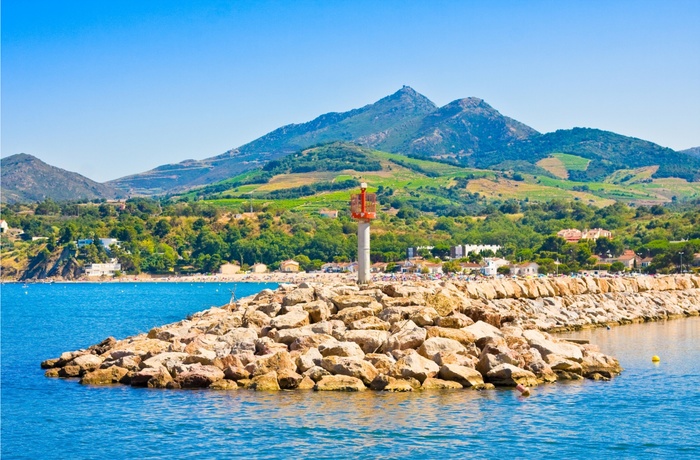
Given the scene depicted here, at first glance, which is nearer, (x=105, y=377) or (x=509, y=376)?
(x=509, y=376)

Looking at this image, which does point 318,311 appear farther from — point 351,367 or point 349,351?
point 351,367

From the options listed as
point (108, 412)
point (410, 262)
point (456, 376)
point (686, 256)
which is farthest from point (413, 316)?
point (410, 262)

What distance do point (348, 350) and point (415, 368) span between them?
1962 millimetres

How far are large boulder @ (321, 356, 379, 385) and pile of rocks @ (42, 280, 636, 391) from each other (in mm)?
27

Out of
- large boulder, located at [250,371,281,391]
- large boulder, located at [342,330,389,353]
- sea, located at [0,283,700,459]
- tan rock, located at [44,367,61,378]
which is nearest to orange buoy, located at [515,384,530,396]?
sea, located at [0,283,700,459]

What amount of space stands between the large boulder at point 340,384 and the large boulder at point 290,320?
417 cm

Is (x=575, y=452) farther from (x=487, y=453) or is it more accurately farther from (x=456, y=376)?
(x=456, y=376)

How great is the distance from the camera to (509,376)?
25.0 m

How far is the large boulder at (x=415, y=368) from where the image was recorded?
24578 millimetres

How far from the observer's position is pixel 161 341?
28797 millimetres

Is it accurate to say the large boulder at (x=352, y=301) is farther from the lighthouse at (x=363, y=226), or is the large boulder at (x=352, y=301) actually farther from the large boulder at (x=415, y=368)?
the lighthouse at (x=363, y=226)

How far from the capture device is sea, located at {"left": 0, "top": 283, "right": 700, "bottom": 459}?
754 inches

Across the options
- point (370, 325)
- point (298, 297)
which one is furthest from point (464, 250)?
point (370, 325)

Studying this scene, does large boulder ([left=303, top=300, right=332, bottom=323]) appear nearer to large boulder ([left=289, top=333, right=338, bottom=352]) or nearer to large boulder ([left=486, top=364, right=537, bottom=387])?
large boulder ([left=289, top=333, right=338, bottom=352])
